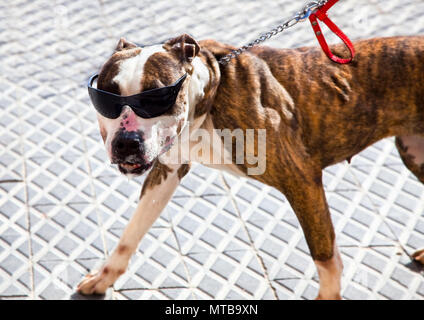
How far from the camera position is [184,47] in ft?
8.32

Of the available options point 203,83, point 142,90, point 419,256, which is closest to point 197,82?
point 203,83

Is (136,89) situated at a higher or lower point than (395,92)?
higher

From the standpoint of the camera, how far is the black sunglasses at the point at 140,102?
7.79 ft

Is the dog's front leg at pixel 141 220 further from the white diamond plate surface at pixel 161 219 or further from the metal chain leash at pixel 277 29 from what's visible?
the metal chain leash at pixel 277 29

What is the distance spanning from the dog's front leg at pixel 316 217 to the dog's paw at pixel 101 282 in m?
0.94

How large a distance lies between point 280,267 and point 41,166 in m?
1.60

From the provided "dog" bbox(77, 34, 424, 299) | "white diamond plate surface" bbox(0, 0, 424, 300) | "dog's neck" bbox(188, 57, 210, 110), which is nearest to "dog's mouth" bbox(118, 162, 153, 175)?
"dog" bbox(77, 34, 424, 299)

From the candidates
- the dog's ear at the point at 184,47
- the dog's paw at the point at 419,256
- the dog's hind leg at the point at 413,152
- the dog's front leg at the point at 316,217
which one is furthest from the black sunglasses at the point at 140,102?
the dog's paw at the point at 419,256

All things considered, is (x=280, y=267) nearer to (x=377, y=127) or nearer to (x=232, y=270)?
(x=232, y=270)

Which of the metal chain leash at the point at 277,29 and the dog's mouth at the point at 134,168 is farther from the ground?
the metal chain leash at the point at 277,29

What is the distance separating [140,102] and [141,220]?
2.98ft

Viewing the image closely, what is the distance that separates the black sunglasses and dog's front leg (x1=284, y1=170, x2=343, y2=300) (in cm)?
66

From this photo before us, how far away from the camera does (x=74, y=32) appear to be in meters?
5.46
